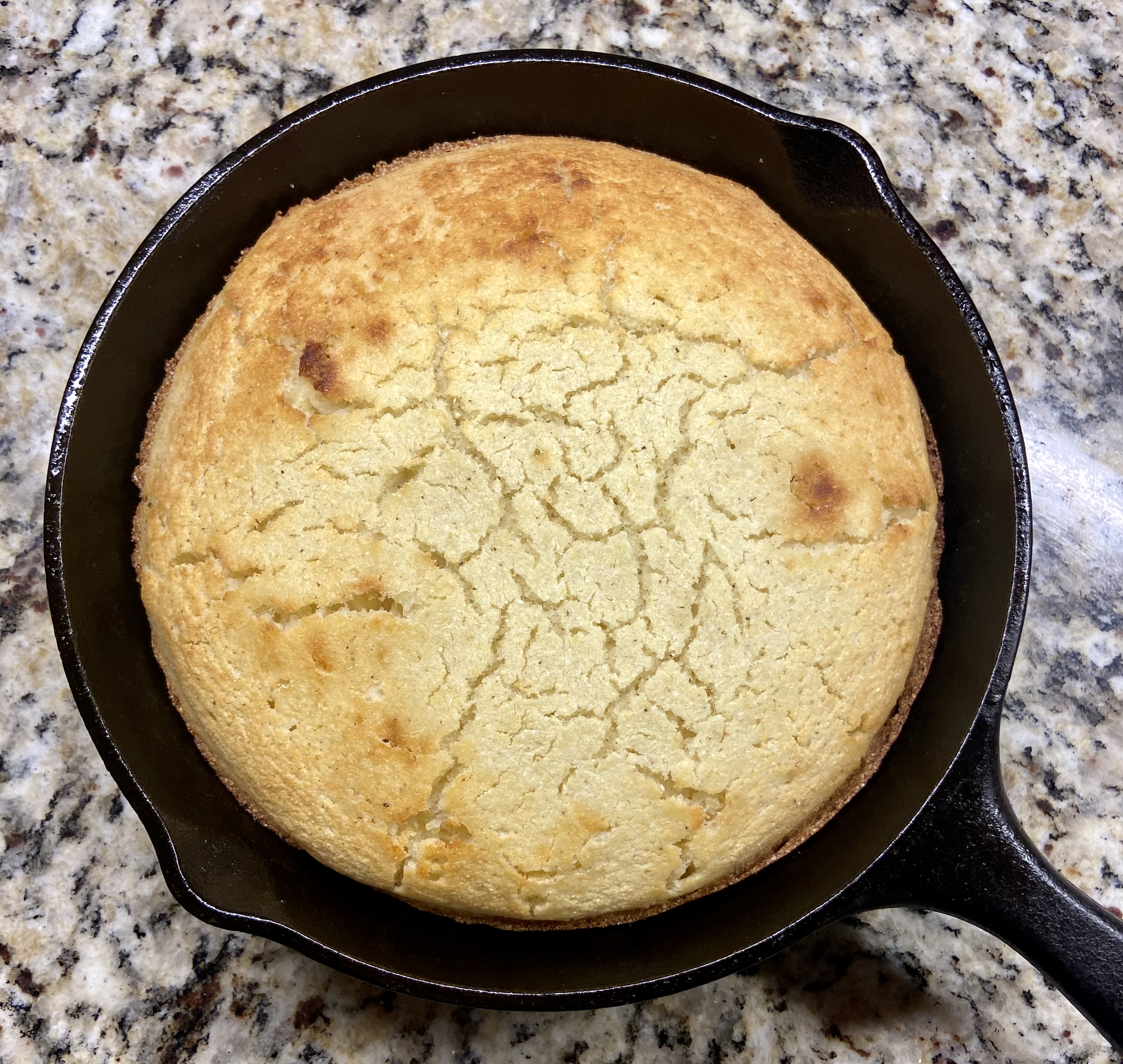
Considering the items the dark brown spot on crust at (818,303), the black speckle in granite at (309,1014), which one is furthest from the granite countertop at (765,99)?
the dark brown spot on crust at (818,303)

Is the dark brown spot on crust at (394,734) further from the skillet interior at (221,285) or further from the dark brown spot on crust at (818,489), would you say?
the dark brown spot on crust at (818,489)

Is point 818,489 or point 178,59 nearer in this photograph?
point 818,489

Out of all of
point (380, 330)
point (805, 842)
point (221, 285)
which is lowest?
point (805, 842)

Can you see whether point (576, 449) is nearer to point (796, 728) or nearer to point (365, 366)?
point (365, 366)

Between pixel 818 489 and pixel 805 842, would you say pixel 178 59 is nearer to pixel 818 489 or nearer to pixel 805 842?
pixel 818 489

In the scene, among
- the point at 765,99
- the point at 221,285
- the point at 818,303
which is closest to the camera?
the point at 818,303

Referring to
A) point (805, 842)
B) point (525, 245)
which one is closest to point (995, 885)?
point (805, 842)
